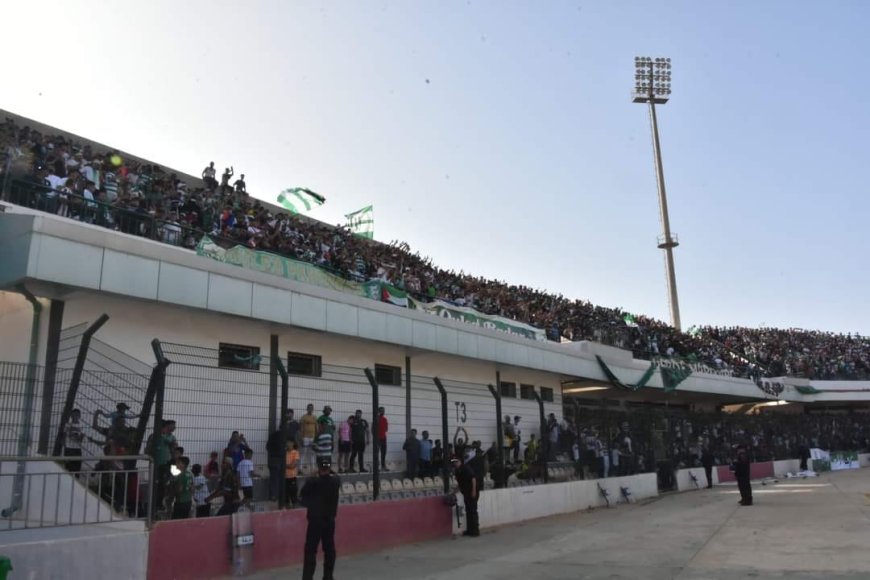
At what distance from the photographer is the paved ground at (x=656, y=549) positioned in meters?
9.45

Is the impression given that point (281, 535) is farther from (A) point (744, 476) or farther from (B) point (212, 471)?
(A) point (744, 476)

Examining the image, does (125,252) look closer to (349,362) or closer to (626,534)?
(349,362)

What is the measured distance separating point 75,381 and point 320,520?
12.9 feet

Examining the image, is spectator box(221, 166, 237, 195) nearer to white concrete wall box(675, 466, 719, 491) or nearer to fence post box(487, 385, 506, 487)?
fence post box(487, 385, 506, 487)

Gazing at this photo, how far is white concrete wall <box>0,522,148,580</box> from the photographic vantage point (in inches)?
300

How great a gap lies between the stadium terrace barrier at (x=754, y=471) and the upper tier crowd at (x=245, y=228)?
6628mm

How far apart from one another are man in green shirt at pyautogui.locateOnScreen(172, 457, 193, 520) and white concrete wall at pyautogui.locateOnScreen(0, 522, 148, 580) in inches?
41.6

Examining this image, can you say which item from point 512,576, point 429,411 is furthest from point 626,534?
point 429,411

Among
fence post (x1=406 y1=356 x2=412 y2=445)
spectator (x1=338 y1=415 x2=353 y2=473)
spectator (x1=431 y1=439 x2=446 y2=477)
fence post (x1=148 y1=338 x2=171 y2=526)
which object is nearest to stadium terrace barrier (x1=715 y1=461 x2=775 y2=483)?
fence post (x1=406 y1=356 x2=412 y2=445)

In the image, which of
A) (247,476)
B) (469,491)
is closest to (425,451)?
(469,491)

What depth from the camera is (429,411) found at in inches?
719

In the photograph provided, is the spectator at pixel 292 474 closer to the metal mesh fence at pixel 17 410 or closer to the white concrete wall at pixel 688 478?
the metal mesh fence at pixel 17 410

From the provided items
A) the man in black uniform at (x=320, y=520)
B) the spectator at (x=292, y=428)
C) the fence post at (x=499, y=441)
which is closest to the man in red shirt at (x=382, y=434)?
the fence post at (x=499, y=441)

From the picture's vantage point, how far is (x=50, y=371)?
10.5 metres
